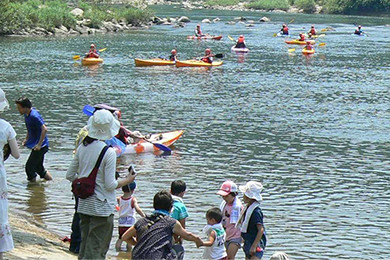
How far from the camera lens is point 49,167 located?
16203 millimetres

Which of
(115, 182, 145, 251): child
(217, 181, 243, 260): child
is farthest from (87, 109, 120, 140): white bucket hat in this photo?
(115, 182, 145, 251): child

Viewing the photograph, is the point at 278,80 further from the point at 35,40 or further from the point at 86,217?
the point at 86,217

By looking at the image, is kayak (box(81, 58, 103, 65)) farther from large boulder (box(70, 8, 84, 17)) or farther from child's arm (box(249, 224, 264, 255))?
child's arm (box(249, 224, 264, 255))

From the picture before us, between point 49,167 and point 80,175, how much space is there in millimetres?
8886

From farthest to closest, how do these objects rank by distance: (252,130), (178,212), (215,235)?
(252,130)
(178,212)
(215,235)

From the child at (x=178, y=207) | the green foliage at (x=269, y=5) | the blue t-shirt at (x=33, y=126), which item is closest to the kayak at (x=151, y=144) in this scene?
the blue t-shirt at (x=33, y=126)

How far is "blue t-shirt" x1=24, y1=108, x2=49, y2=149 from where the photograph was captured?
12.8m

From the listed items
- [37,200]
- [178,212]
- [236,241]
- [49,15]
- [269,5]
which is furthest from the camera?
[269,5]

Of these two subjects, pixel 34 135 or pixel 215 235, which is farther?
pixel 34 135

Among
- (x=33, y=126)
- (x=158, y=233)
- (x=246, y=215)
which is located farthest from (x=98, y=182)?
(x=33, y=126)

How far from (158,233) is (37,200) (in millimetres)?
6741

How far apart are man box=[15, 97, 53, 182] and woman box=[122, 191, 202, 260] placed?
5682 mm

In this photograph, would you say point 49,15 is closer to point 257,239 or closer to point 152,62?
point 152,62

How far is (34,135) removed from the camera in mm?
13141
